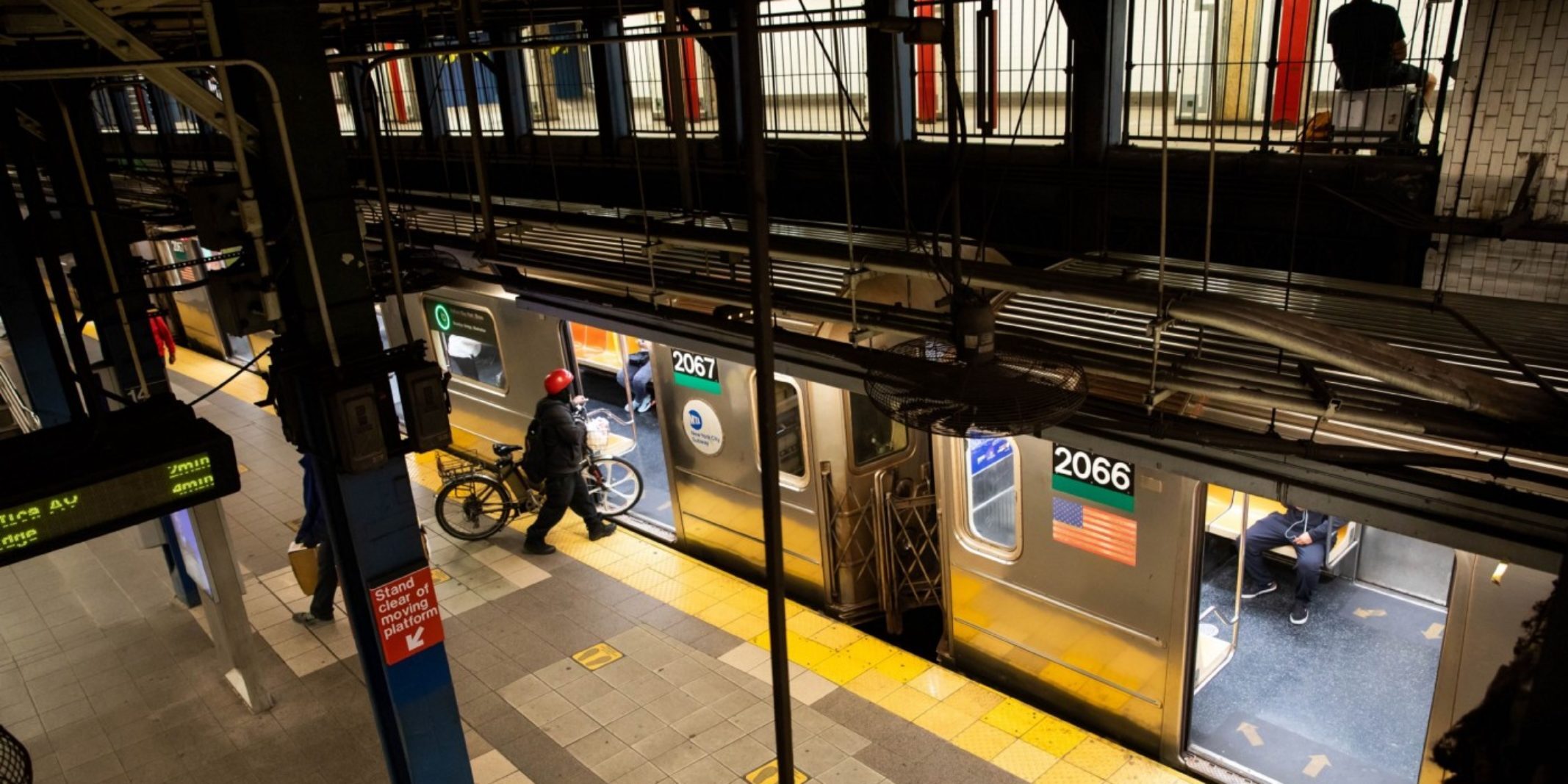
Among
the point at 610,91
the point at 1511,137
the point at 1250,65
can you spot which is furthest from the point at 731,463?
the point at 1511,137

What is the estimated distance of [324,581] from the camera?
853cm

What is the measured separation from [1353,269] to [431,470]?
9.35 meters

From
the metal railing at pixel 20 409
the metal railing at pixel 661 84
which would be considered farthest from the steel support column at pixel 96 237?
the metal railing at pixel 661 84

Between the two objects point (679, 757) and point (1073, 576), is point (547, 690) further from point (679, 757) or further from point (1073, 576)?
point (1073, 576)

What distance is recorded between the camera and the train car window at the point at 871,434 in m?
7.93

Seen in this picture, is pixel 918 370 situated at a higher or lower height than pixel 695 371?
higher

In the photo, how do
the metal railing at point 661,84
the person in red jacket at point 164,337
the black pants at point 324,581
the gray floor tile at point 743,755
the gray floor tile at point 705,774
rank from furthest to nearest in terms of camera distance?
the person in red jacket at point 164,337, the metal railing at point 661,84, the black pants at point 324,581, the gray floor tile at point 743,755, the gray floor tile at point 705,774

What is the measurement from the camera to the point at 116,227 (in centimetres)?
822

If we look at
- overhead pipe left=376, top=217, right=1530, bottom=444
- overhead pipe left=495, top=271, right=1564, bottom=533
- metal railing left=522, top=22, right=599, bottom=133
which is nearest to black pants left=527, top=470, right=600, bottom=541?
overhead pipe left=495, top=271, right=1564, bottom=533

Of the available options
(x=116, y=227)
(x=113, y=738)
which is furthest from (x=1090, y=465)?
(x=116, y=227)

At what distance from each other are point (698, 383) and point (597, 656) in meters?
2.28

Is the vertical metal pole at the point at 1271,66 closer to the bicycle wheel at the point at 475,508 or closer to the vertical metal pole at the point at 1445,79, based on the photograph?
the vertical metal pole at the point at 1445,79

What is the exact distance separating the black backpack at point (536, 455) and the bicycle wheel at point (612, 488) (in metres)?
0.66

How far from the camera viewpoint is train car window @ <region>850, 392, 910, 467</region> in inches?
312
